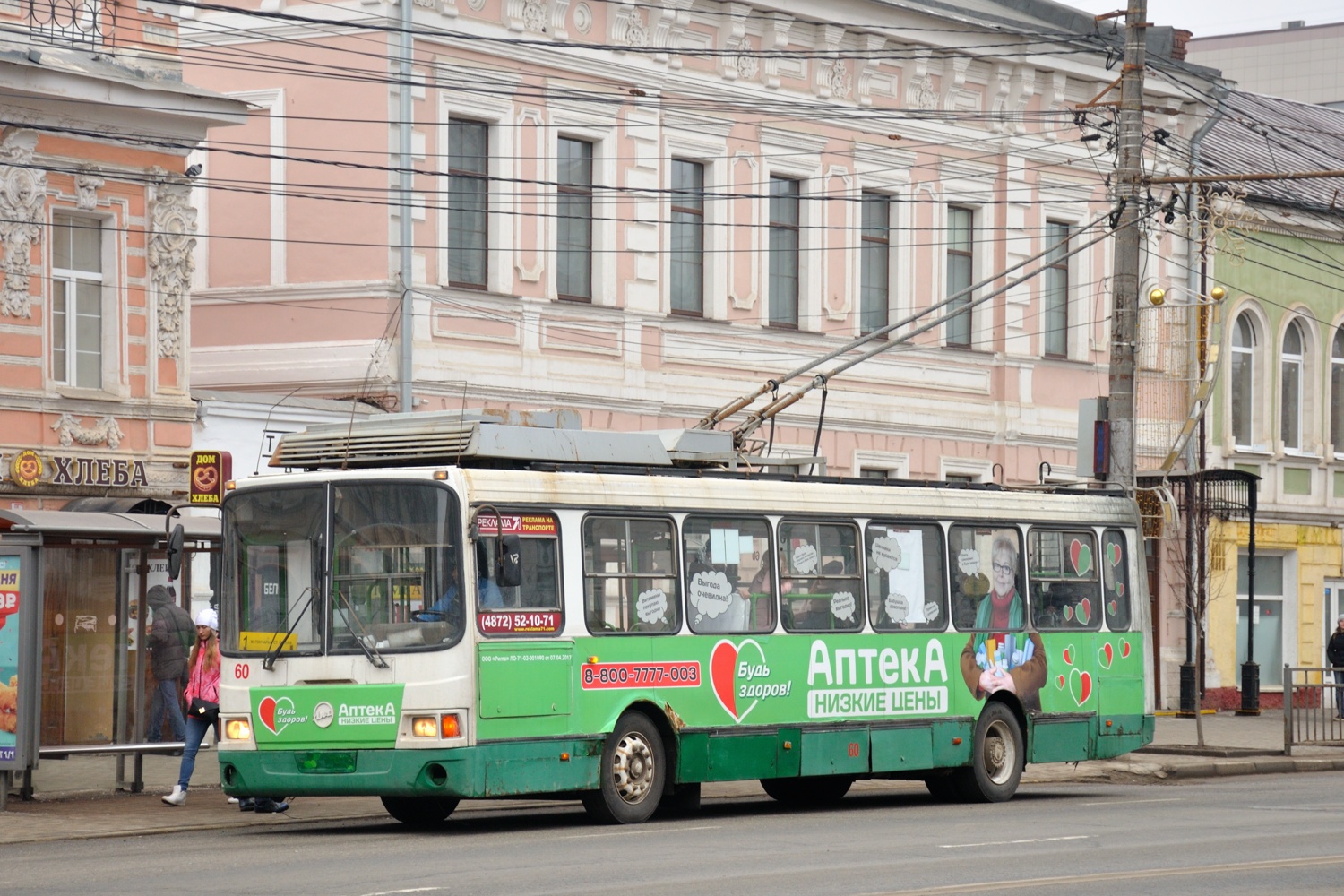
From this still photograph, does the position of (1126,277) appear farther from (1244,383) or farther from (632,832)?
(1244,383)

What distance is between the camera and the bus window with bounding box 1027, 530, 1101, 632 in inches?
829

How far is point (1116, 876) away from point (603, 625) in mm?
4975

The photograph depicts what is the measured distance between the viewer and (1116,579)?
2198cm

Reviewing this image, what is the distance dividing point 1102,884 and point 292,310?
1773 centimetres

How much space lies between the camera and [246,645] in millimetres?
17047

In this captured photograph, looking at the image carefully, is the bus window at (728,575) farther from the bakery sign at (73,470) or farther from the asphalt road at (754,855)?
the bakery sign at (73,470)

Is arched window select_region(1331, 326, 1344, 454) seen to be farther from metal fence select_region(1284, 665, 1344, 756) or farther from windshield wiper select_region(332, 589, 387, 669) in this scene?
windshield wiper select_region(332, 589, 387, 669)

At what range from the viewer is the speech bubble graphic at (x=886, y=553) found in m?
19.5

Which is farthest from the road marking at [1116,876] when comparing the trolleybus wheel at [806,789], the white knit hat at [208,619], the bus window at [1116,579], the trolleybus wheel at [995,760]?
the white knit hat at [208,619]

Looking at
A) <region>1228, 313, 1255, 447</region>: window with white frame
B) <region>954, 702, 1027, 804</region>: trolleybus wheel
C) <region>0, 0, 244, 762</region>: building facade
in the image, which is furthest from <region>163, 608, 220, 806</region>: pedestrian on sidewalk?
<region>1228, 313, 1255, 447</region>: window with white frame

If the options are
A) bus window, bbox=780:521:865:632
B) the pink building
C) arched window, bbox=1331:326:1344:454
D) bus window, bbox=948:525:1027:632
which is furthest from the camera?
arched window, bbox=1331:326:1344:454

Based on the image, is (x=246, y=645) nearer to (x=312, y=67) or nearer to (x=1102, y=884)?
(x=1102, y=884)

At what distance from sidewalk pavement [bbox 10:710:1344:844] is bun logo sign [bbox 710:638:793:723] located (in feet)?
8.70

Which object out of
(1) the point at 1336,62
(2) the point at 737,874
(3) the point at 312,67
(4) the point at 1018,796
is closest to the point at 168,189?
(3) the point at 312,67
